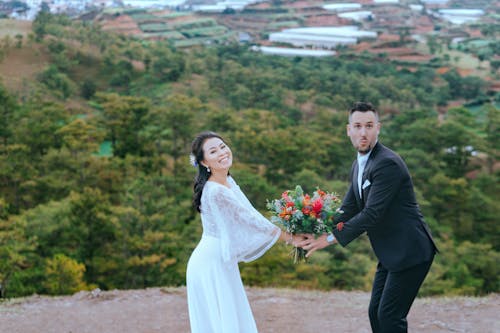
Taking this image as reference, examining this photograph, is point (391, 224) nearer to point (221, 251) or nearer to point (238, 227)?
point (238, 227)

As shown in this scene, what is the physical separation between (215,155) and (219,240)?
50 cm

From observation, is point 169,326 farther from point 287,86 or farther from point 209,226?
point 287,86

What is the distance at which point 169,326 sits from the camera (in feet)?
16.8

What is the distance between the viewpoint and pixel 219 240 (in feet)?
10.6

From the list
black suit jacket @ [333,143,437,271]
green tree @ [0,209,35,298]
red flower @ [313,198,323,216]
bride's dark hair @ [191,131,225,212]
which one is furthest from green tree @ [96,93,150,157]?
black suit jacket @ [333,143,437,271]

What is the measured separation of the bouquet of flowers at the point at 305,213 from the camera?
3285 millimetres

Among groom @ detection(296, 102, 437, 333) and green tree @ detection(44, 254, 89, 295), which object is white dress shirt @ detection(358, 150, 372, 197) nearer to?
groom @ detection(296, 102, 437, 333)

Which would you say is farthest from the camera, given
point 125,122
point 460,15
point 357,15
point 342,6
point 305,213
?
point 342,6

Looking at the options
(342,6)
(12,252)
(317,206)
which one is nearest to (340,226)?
(317,206)

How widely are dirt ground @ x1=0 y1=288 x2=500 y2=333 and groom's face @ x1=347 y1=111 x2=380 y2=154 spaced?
2344 millimetres

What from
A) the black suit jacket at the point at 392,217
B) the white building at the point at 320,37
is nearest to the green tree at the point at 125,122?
the black suit jacket at the point at 392,217

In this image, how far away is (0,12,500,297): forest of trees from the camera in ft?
43.4

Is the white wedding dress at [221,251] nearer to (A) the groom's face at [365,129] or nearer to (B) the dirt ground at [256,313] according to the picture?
(A) the groom's face at [365,129]

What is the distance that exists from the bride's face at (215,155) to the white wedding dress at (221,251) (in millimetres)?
114
